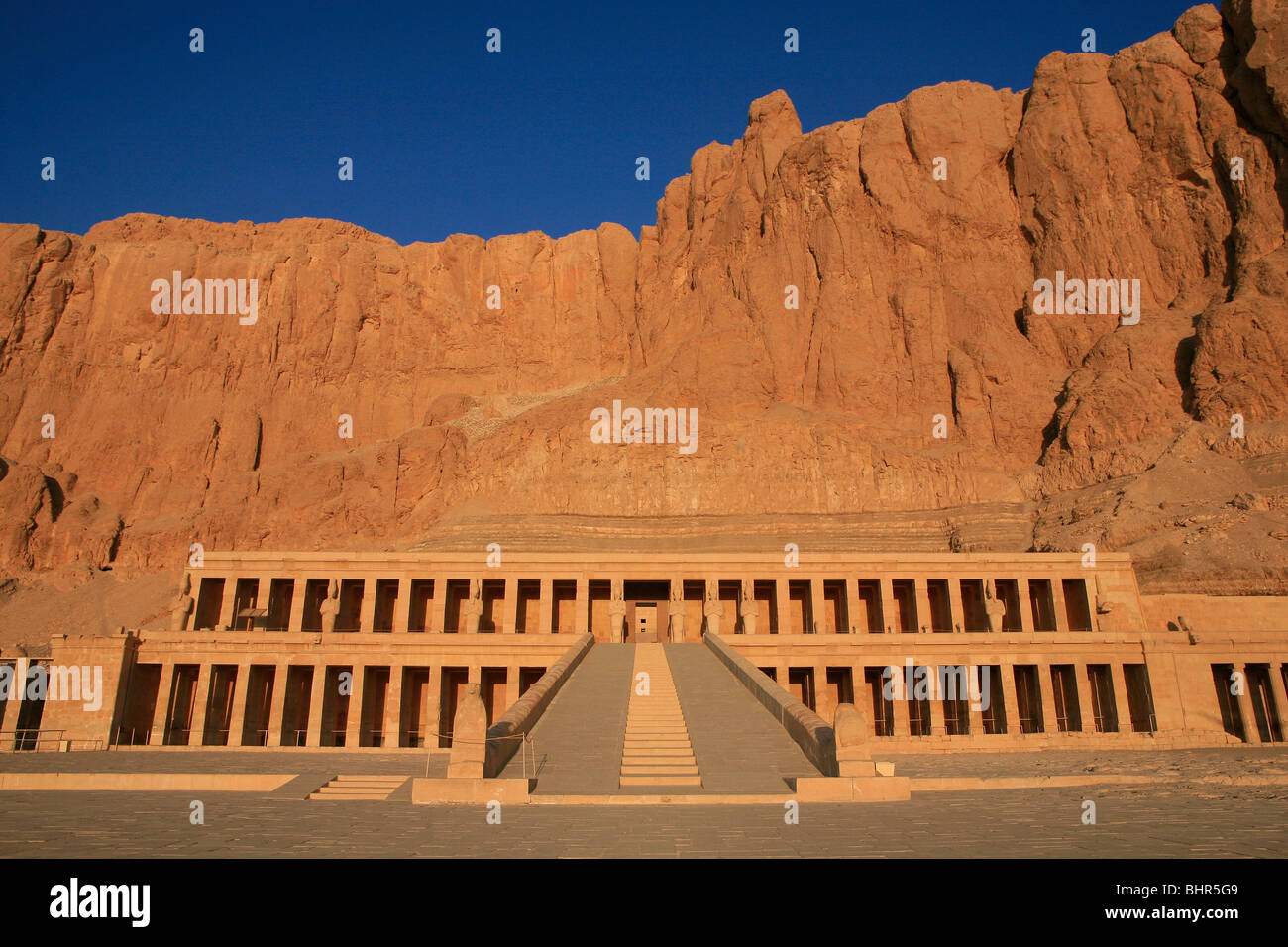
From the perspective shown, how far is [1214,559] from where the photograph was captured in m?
38.8

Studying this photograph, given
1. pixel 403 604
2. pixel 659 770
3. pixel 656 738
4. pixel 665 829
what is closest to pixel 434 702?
pixel 403 604

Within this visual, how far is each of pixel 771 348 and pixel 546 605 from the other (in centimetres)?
4283

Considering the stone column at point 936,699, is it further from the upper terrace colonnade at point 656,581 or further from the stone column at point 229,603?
the stone column at point 229,603

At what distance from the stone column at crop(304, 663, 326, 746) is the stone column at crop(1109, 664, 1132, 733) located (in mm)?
28011

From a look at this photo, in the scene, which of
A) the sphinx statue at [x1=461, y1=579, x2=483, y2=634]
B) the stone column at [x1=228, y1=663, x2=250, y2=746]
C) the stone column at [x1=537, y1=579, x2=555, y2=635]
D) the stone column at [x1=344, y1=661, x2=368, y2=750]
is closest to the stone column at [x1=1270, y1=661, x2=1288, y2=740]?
the stone column at [x1=537, y1=579, x2=555, y2=635]

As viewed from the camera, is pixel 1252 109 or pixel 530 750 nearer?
pixel 530 750

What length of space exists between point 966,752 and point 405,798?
666 inches

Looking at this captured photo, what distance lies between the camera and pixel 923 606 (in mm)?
38656

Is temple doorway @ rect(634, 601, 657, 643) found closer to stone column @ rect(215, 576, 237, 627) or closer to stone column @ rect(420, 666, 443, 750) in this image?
stone column @ rect(420, 666, 443, 750)

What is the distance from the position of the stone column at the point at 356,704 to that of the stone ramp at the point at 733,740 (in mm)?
13134

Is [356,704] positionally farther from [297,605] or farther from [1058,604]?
[1058,604]

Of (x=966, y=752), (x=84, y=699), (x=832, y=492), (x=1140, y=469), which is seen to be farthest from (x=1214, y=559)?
(x=84, y=699)

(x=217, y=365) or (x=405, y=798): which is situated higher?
(x=217, y=365)

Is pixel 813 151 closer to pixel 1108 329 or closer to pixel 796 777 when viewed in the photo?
pixel 1108 329
